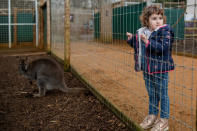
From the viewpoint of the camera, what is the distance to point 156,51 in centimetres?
257

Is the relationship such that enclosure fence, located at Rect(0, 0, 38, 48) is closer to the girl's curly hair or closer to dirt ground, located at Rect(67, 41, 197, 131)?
dirt ground, located at Rect(67, 41, 197, 131)

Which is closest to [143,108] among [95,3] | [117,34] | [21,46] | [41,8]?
[117,34]

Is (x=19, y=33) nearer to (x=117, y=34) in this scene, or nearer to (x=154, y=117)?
(x=117, y=34)

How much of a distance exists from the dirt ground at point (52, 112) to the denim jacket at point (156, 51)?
966 mm

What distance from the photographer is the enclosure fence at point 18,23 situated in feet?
41.2

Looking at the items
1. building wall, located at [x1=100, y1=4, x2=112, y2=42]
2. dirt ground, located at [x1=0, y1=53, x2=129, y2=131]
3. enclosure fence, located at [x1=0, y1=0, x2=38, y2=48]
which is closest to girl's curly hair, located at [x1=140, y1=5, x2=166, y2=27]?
building wall, located at [x1=100, y1=4, x2=112, y2=42]

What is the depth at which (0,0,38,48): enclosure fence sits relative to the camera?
1255cm

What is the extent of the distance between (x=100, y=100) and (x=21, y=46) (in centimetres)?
981

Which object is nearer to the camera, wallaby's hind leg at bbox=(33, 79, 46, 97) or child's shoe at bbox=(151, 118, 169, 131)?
child's shoe at bbox=(151, 118, 169, 131)

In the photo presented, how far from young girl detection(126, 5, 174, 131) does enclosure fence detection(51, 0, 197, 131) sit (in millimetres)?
60

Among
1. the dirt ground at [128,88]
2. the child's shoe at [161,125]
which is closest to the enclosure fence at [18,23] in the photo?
the dirt ground at [128,88]

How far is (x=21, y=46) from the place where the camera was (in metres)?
13.0

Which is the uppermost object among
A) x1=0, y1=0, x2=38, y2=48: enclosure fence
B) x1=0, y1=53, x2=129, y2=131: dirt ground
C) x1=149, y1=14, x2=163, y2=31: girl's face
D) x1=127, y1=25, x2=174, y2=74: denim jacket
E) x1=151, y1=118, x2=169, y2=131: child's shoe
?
x1=0, y1=0, x2=38, y2=48: enclosure fence

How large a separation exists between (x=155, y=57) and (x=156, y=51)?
169 mm
